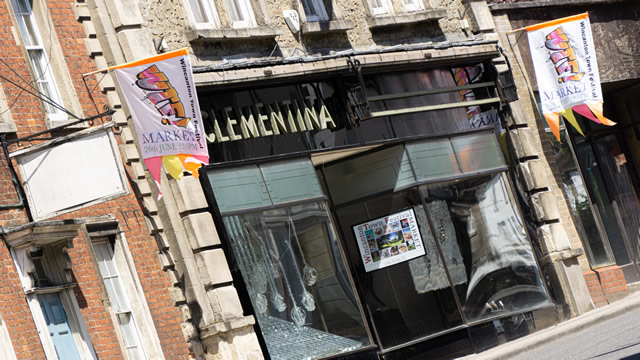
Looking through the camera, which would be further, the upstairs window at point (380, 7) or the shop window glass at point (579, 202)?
the shop window glass at point (579, 202)

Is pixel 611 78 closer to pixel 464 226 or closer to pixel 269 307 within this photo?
pixel 464 226

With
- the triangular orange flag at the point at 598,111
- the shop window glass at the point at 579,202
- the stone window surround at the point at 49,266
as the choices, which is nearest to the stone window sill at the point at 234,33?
the stone window surround at the point at 49,266

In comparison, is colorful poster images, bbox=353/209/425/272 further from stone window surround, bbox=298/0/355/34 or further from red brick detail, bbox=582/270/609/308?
red brick detail, bbox=582/270/609/308

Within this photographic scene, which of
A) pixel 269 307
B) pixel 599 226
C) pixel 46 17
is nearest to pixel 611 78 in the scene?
pixel 599 226

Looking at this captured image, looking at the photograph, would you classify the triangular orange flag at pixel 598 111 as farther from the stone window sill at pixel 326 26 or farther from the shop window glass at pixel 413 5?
the stone window sill at pixel 326 26

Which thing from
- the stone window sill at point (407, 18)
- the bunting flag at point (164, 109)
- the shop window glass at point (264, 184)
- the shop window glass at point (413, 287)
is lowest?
the shop window glass at point (413, 287)

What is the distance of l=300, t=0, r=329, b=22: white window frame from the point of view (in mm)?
17016

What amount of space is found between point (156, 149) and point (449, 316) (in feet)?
20.3

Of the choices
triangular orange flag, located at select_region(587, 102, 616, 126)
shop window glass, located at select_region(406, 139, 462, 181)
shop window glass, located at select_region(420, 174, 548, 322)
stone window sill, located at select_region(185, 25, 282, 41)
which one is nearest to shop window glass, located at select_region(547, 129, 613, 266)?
triangular orange flag, located at select_region(587, 102, 616, 126)

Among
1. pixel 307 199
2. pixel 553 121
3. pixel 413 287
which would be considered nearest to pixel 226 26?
pixel 307 199

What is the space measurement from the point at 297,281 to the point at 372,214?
2659 millimetres

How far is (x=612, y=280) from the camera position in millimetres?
19391

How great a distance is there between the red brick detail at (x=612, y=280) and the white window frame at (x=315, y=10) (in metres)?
7.01

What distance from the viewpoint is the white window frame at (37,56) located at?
1434 cm
